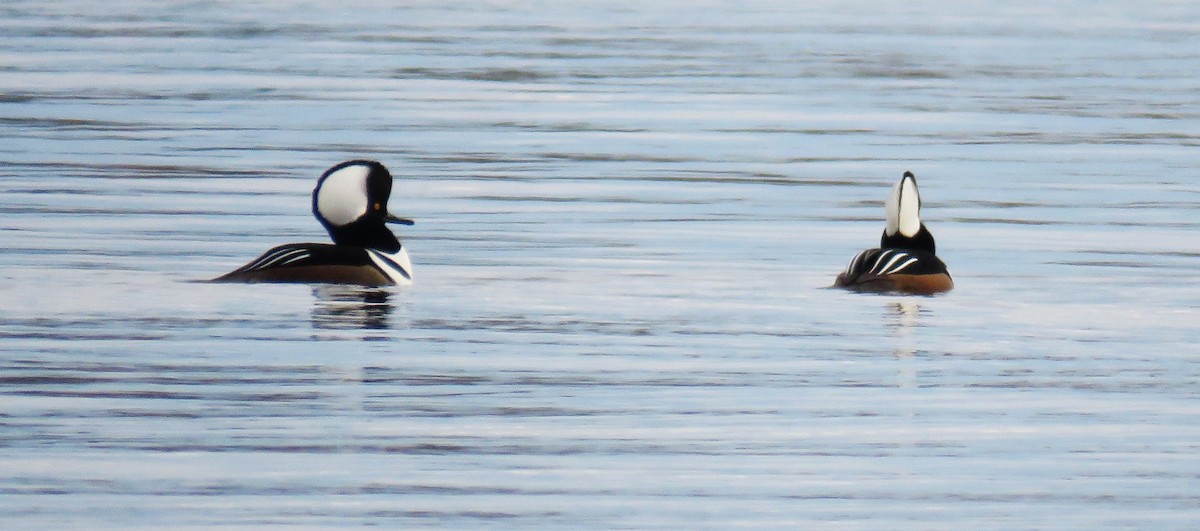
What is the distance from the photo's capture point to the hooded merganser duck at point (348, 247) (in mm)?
11906

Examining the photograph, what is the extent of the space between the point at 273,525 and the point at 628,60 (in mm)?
21239

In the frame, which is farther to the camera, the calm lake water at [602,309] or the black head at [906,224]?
the black head at [906,224]

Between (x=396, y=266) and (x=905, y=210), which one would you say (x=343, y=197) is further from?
(x=905, y=210)

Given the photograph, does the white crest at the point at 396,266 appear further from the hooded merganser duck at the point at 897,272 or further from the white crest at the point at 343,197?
the hooded merganser duck at the point at 897,272

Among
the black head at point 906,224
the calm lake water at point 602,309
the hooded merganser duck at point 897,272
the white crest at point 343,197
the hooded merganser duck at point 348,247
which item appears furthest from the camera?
the white crest at point 343,197

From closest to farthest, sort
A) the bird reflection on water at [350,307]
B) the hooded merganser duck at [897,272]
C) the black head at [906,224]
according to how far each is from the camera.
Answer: the bird reflection on water at [350,307]
the hooded merganser duck at [897,272]
the black head at [906,224]

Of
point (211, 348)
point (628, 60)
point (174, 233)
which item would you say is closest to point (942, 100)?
point (628, 60)

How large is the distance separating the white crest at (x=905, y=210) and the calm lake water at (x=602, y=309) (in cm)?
42

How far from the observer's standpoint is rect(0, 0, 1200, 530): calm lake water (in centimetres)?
752

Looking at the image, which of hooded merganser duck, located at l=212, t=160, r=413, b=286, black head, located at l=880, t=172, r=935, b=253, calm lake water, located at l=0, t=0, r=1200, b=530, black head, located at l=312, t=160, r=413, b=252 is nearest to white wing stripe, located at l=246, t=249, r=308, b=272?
hooded merganser duck, located at l=212, t=160, r=413, b=286

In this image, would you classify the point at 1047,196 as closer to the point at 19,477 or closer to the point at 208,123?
the point at 208,123

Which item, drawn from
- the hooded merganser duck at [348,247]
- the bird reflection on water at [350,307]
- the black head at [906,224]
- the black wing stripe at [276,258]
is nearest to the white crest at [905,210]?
the black head at [906,224]

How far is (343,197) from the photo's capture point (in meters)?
12.5

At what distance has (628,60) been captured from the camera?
2797 cm
